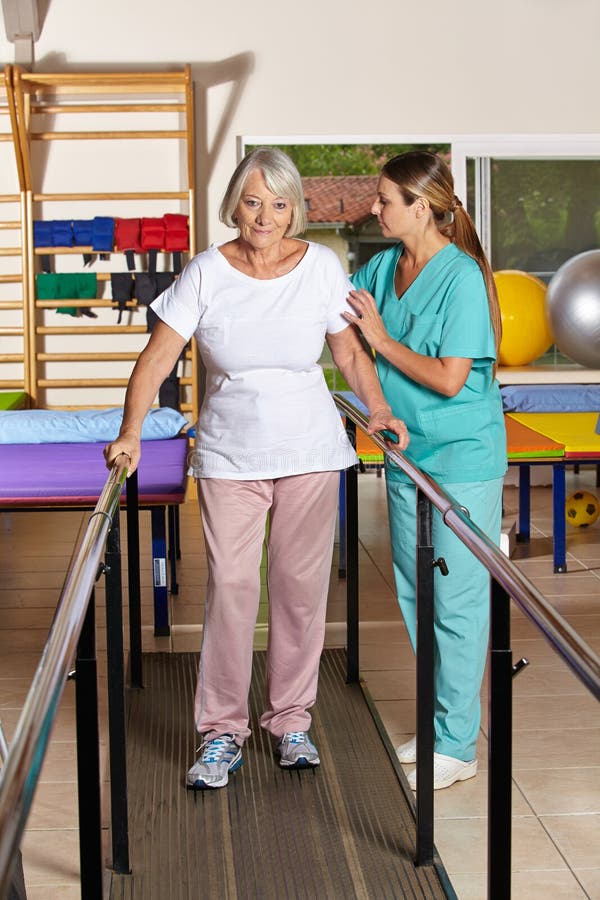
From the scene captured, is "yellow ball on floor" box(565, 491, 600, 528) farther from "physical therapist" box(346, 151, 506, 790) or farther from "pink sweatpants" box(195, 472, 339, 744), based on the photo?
"pink sweatpants" box(195, 472, 339, 744)

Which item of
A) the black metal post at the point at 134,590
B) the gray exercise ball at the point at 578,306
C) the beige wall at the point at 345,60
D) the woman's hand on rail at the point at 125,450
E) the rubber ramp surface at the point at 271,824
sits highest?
the beige wall at the point at 345,60

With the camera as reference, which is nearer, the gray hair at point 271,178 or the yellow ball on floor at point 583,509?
the gray hair at point 271,178

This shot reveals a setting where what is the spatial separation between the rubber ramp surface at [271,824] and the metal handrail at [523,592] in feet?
2.28

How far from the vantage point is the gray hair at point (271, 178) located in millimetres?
2164

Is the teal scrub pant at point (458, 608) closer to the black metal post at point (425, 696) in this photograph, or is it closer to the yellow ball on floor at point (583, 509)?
the black metal post at point (425, 696)

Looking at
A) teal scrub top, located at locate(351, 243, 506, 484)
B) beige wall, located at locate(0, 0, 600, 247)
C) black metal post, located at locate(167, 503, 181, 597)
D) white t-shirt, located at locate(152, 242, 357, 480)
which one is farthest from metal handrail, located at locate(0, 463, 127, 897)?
beige wall, located at locate(0, 0, 600, 247)

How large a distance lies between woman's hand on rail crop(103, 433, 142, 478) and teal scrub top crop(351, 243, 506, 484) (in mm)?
604

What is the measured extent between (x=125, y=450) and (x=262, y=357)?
32 cm

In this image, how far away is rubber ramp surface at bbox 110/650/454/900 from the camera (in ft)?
6.79

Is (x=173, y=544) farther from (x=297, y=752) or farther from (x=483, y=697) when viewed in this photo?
(x=297, y=752)

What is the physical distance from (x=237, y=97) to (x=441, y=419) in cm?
439

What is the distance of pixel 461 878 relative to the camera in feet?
7.29

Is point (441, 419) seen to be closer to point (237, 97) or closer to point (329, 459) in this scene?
point (329, 459)

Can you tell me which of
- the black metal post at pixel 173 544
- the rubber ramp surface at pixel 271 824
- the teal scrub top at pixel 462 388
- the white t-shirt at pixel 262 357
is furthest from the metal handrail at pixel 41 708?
the black metal post at pixel 173 544
